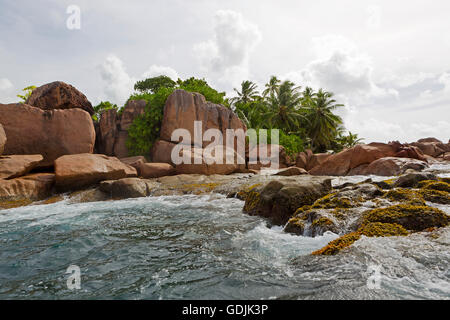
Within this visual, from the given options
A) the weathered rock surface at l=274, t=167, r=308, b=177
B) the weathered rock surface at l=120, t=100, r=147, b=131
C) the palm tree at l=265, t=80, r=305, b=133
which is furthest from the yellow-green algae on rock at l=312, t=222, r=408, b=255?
the palm tree at l=265, t=80, r=305, b=133

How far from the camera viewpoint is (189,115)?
1895 centimetres

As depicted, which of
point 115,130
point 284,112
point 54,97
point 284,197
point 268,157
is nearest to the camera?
point 284,197

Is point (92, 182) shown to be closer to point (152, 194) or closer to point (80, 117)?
point (152, 194)

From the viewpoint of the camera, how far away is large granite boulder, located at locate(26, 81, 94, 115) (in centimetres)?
1602

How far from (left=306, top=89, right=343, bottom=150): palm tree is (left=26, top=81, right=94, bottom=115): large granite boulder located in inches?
989

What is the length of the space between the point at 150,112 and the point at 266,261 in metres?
17.2

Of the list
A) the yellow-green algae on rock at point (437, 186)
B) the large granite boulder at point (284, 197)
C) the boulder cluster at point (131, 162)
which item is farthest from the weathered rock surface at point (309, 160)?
the yellow-green algae on rock at point (437, 186)

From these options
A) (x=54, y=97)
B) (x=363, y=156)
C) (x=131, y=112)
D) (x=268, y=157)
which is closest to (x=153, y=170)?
(x=131, y=112)

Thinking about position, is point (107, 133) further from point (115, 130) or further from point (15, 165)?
point (15, 165)

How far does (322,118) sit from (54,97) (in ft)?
90.8

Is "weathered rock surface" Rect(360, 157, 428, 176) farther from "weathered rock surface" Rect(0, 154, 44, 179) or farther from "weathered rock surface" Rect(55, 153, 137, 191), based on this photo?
"weathered rock surface" Rect(0, 154, 44, 179)

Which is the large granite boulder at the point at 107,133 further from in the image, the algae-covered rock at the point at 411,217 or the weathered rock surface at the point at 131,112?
the algae-covered rock at the point at 411,217

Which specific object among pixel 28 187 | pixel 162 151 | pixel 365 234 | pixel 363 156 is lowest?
pixel 28 187

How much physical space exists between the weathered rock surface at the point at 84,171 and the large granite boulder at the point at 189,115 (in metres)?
6.28
